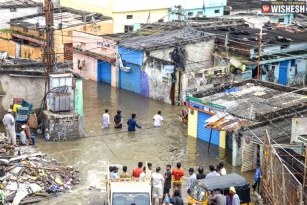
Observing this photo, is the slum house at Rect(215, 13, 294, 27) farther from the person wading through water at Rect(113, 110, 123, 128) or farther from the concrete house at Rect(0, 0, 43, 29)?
the person wading through water at Rect(113, 110, 123, 128)

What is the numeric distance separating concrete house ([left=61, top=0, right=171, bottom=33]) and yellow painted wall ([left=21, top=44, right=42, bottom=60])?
649cm

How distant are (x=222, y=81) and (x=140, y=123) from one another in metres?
6.64

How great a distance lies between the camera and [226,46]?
3844 centimetres

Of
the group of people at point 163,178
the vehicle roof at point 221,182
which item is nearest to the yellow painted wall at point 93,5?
the group of people at point 163,178

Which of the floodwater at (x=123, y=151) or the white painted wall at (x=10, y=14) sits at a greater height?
the white painted wall at (x=10, y=14)

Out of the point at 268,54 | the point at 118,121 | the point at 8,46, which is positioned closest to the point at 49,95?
the point at 118,121

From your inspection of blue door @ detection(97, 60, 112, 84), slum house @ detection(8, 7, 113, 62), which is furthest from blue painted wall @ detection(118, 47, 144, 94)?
slum house @ detection(8, 7, 113, 62)

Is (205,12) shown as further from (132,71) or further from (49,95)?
(49,95)

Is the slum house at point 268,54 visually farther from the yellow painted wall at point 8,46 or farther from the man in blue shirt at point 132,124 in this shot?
the yellow painted wall at point 8,46

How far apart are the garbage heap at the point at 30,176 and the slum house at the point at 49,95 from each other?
10.7ft

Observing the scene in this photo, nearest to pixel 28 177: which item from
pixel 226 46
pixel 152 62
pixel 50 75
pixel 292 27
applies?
pixel 50 75

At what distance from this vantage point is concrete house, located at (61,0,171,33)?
47.6 meters

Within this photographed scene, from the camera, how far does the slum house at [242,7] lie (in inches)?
2194

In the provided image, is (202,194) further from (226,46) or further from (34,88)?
(226,46)
